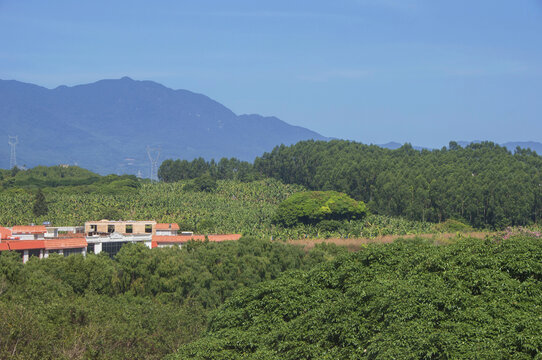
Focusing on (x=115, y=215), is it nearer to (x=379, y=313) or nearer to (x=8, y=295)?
(x=8, y=295)

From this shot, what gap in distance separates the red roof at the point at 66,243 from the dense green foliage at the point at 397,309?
33.8m

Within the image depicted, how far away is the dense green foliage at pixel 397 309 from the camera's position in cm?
2070

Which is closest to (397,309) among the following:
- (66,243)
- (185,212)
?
(66,243)

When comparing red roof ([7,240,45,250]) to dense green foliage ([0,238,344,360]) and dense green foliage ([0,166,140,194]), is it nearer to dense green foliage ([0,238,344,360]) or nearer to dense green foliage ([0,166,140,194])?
dense green foliage ([0,238,344,360])

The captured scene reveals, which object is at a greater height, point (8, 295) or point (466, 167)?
point (466, 167)

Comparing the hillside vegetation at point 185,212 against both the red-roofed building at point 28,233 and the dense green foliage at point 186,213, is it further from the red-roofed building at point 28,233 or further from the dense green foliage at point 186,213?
the red-roofed building at point 28,233

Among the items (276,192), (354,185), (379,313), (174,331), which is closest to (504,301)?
(379,313)

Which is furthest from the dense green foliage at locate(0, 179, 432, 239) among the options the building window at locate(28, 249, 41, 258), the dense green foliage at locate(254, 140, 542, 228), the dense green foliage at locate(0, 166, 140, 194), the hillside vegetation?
the building window at locate(28, 249, 41, 258)

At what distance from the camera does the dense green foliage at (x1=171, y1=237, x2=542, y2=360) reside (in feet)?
67.9

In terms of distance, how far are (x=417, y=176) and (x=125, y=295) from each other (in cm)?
7113

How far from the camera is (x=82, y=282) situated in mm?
44344

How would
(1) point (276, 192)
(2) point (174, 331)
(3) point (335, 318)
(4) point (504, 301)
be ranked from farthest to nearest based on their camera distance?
(1) point (276, 192), (2) point (174, 331), (3) point (335, 318), (4) point (504, 301)

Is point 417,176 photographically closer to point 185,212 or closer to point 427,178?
point 427,178

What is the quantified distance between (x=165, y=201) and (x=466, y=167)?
167ft
